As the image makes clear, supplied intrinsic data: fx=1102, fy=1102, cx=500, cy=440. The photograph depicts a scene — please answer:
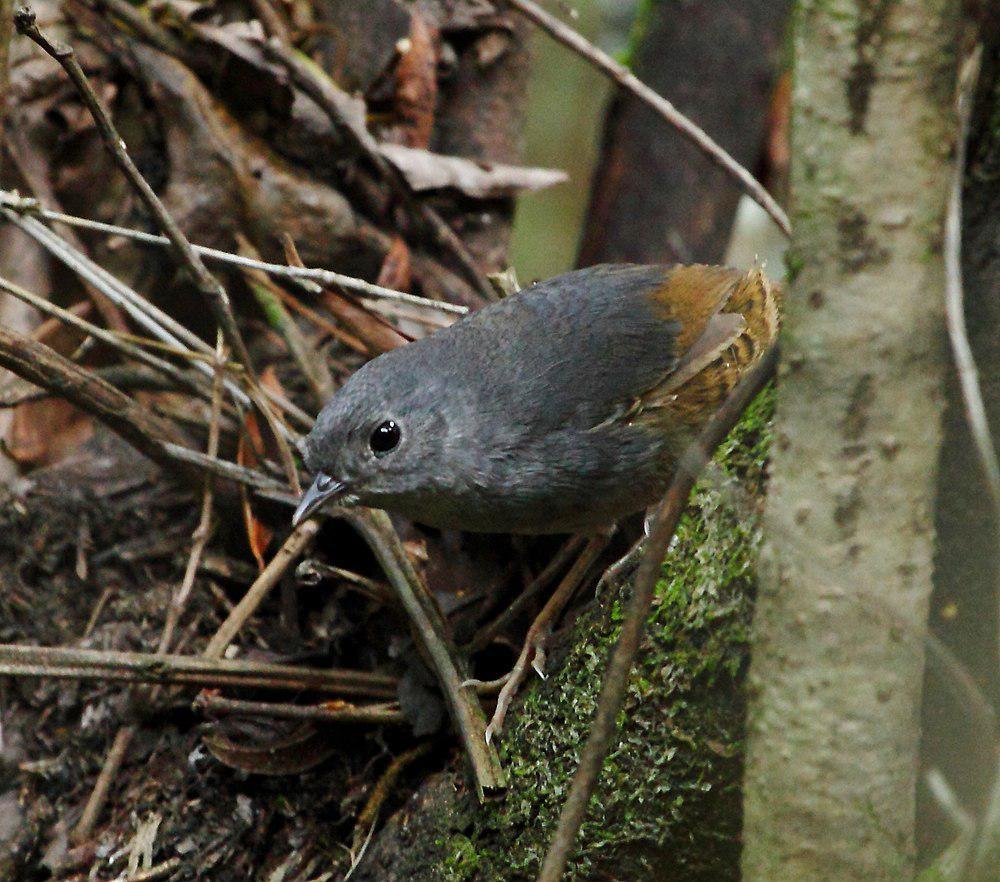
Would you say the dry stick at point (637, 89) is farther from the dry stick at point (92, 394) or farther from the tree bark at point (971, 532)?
the dry stick at point (92, 394)

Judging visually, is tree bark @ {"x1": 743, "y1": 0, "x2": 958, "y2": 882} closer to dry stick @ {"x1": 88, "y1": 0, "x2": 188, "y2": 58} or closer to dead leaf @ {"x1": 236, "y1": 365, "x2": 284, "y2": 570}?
dead leaf @ {"x1": 236, "y1": 365, "x2": 284, "y2": 570}

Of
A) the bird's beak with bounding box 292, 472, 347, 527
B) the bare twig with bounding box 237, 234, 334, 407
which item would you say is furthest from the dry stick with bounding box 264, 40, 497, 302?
the bird's beak with bounding box 292, 472, 347, 527

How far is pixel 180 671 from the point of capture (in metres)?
2.74

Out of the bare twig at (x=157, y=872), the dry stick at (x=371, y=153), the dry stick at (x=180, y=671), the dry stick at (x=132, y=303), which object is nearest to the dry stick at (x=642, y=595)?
the dry stick at (x=180, y=671)

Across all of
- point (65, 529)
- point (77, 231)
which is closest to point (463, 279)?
point (77, 231)

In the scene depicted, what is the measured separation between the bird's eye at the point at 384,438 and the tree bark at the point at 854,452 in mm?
1436

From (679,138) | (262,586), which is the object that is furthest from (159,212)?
(679,138)

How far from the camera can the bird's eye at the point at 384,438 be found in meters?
2.93

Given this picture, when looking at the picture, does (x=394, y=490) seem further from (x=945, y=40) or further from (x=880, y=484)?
(x=945, y=40)

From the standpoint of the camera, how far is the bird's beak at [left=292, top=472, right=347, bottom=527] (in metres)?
2.87

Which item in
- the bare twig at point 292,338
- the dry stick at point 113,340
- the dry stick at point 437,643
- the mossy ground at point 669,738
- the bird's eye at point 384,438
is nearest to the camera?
the mossy ground at point 669,738

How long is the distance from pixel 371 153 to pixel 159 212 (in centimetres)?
121

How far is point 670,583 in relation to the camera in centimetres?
226

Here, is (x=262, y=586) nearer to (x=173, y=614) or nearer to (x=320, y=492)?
(x=173, y=614)
